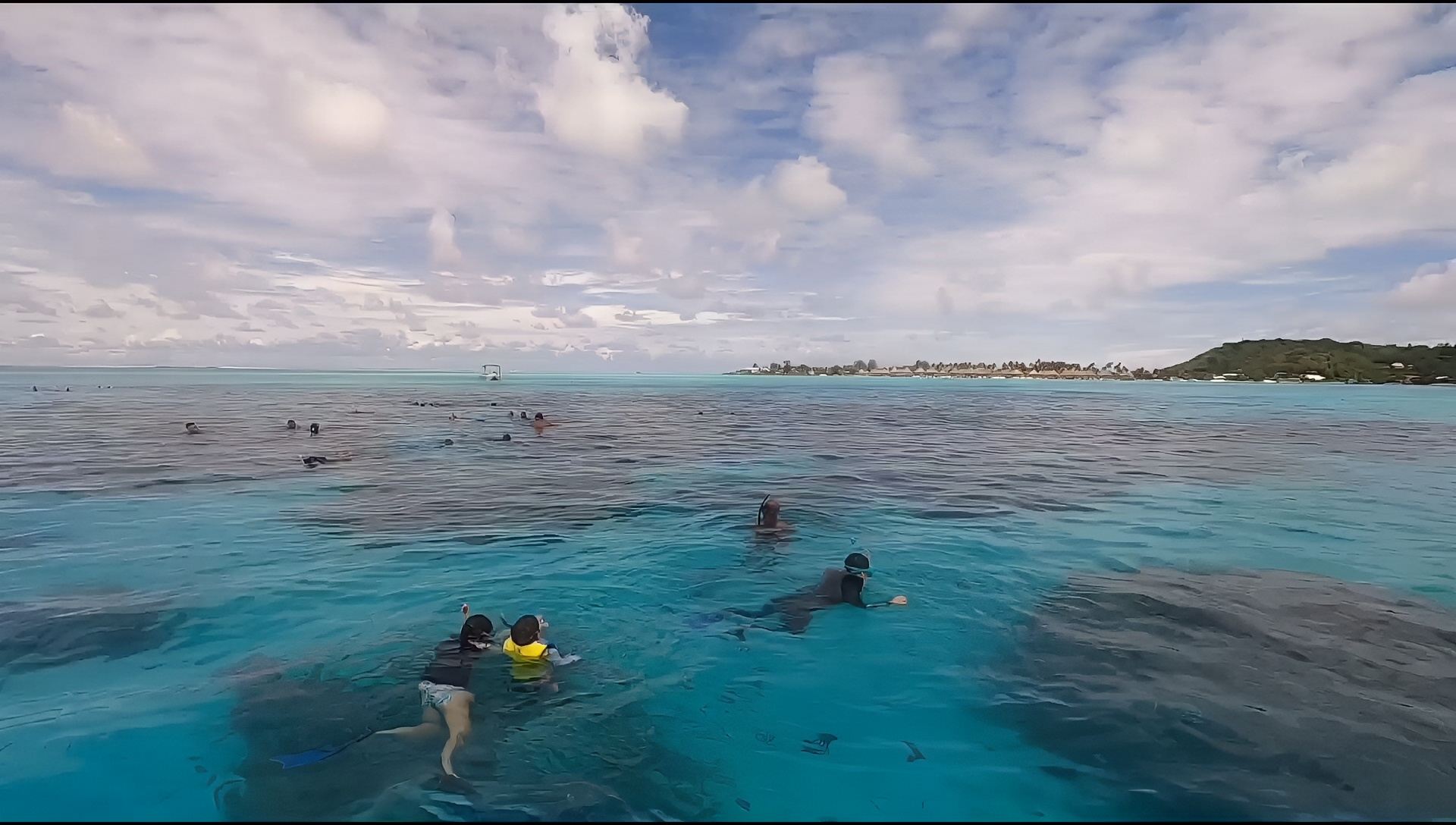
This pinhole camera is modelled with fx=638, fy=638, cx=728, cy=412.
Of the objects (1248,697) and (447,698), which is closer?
(447,698)

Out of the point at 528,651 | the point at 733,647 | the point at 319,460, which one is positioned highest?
the point at 319,460

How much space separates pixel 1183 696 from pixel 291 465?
3013 cm

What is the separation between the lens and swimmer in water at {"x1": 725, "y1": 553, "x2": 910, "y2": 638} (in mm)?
11172

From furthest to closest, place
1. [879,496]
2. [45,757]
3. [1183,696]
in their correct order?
[879,496], [1183,696], [45,757]

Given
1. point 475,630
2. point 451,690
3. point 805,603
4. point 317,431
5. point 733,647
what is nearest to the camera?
point 451,690

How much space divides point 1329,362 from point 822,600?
682 ft

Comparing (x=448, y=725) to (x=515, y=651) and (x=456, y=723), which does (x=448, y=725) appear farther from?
(x=515, y=651)

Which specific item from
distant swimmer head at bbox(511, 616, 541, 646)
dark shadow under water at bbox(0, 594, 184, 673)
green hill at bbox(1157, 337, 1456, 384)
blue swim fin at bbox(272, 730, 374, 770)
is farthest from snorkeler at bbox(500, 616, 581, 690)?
green hill at bbox(1157, 337, 1456, 384)

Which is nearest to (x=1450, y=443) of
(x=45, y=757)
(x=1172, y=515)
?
(x=1172, y=515)

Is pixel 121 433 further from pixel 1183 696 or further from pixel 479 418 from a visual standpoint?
pixel 1183 696

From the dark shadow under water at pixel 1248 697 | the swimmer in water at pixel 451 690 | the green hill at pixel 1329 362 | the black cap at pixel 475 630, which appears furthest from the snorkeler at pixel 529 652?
the green hill at pixel 1329 362

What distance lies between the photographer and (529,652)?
902cm

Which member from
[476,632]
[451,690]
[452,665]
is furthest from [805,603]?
[451,690]

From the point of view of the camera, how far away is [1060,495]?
2144cm
